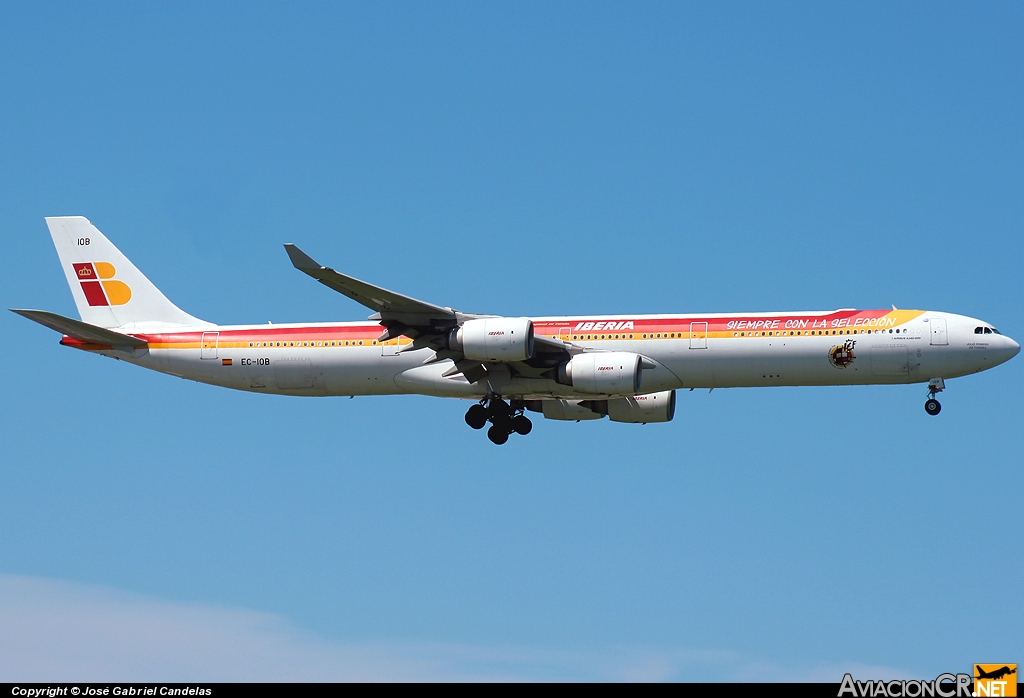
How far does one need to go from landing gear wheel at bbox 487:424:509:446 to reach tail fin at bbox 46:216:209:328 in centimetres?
1185

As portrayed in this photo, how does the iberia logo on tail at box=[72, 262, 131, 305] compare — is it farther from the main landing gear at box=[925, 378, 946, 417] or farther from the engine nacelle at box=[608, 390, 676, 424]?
the main landing gear at box=[925, 378, 946, 417]

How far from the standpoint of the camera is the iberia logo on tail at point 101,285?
5034cm

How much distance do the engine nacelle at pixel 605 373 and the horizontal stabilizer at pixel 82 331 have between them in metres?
16.4

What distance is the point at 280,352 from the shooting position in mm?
46281

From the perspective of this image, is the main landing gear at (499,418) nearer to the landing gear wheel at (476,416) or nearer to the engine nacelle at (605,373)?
the landing gear wheel at (476,416)

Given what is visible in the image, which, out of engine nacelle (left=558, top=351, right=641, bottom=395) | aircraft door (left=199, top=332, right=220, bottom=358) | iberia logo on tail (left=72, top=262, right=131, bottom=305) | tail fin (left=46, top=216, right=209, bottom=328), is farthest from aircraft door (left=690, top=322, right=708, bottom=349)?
iberia logo on tail (left=72, top=262, right=131, bottom=305)

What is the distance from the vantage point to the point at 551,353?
4334 centimetres

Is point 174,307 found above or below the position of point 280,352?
above

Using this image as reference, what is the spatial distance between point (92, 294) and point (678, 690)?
105 feet

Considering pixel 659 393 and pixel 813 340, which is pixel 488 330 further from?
pixel 813 340

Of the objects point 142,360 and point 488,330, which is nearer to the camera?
point 488,330

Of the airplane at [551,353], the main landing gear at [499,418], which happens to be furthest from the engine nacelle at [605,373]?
the main landing gear at [499,418]

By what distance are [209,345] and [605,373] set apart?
14.9 metres

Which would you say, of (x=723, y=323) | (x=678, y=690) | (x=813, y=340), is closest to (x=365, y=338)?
(x=723, y=323)
